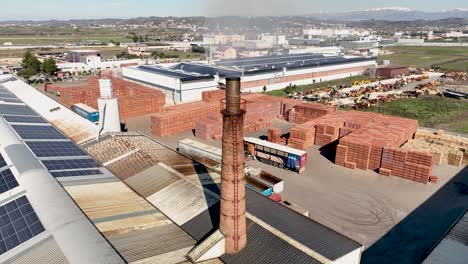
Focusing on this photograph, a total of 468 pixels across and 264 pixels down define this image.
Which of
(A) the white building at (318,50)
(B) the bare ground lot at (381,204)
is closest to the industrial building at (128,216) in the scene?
(B) the bare ground lot at (381,204)

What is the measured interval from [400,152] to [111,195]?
2654 cm

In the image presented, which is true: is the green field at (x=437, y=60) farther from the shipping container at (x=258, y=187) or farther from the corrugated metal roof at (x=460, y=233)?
the shipping container at (x=258, y=187)

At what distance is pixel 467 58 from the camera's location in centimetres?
12456

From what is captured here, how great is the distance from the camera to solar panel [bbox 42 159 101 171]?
21.9m

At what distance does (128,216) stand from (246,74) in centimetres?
5314

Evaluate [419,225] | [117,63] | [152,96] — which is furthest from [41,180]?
[117,63]

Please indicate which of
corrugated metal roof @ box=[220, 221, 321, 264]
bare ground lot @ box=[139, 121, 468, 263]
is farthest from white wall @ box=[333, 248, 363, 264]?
bare ground lot @ box=[139, 121, 468, 263]

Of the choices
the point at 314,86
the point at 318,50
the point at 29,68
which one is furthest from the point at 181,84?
the point at 318,50

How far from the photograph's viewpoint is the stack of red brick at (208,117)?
138ft

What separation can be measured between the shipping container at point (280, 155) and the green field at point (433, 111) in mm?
27198

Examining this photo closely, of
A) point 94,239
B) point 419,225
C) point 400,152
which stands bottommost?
point 419,225

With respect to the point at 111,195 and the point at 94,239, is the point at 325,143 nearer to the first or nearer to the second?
the point at 111,195

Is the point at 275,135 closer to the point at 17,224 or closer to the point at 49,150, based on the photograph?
the point at 49,150

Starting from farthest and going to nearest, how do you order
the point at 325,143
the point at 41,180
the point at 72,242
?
1. the point at 325,143
2. the point at 41,180
3. the point at 72,242
